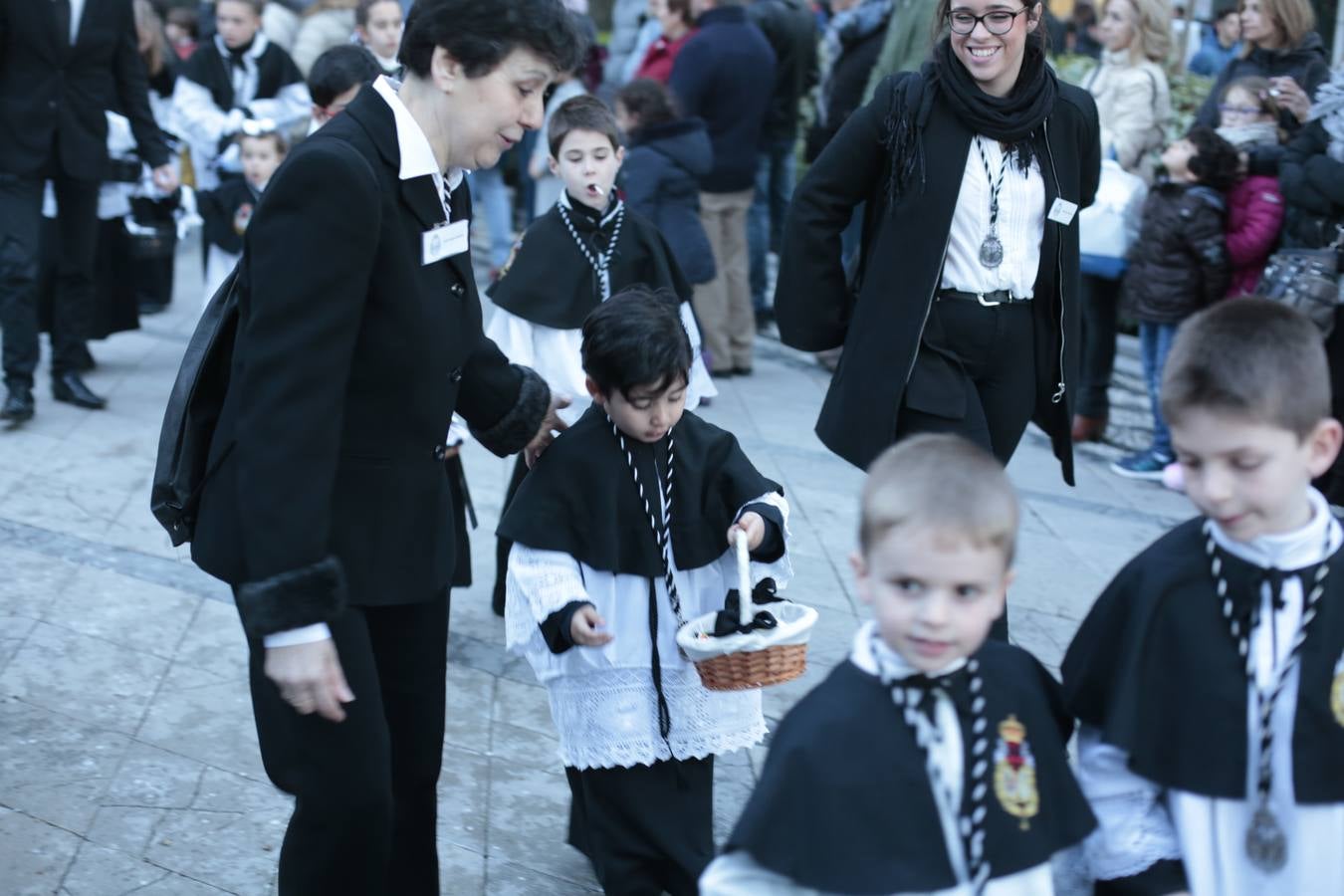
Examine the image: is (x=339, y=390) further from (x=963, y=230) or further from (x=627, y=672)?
(x=963, y=230)

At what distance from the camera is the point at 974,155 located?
3.98m

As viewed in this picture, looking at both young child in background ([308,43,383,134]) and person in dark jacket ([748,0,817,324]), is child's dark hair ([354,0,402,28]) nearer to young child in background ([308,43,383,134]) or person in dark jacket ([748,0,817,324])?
young child in background ([308,43,383,134])

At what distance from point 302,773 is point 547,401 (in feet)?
3.49

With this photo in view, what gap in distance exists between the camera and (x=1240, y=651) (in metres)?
2.33

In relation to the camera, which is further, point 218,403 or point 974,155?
point 974,155

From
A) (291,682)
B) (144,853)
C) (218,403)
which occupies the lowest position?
(144,853)

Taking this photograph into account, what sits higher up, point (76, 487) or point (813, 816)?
point (813, 816)

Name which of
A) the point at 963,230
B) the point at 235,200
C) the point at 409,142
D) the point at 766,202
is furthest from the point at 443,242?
the point at 766,202

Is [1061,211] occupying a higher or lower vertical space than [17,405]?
higher

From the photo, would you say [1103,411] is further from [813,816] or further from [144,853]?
[813,816]

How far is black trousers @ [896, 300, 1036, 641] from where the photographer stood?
13.2 ft

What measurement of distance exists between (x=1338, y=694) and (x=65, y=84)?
6.35m

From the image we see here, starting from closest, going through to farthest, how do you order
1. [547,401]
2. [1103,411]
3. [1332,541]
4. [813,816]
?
[813,816], [1332,541], [547,401], [1103,411]

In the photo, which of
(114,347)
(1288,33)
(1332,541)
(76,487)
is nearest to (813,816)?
(1332,541)
